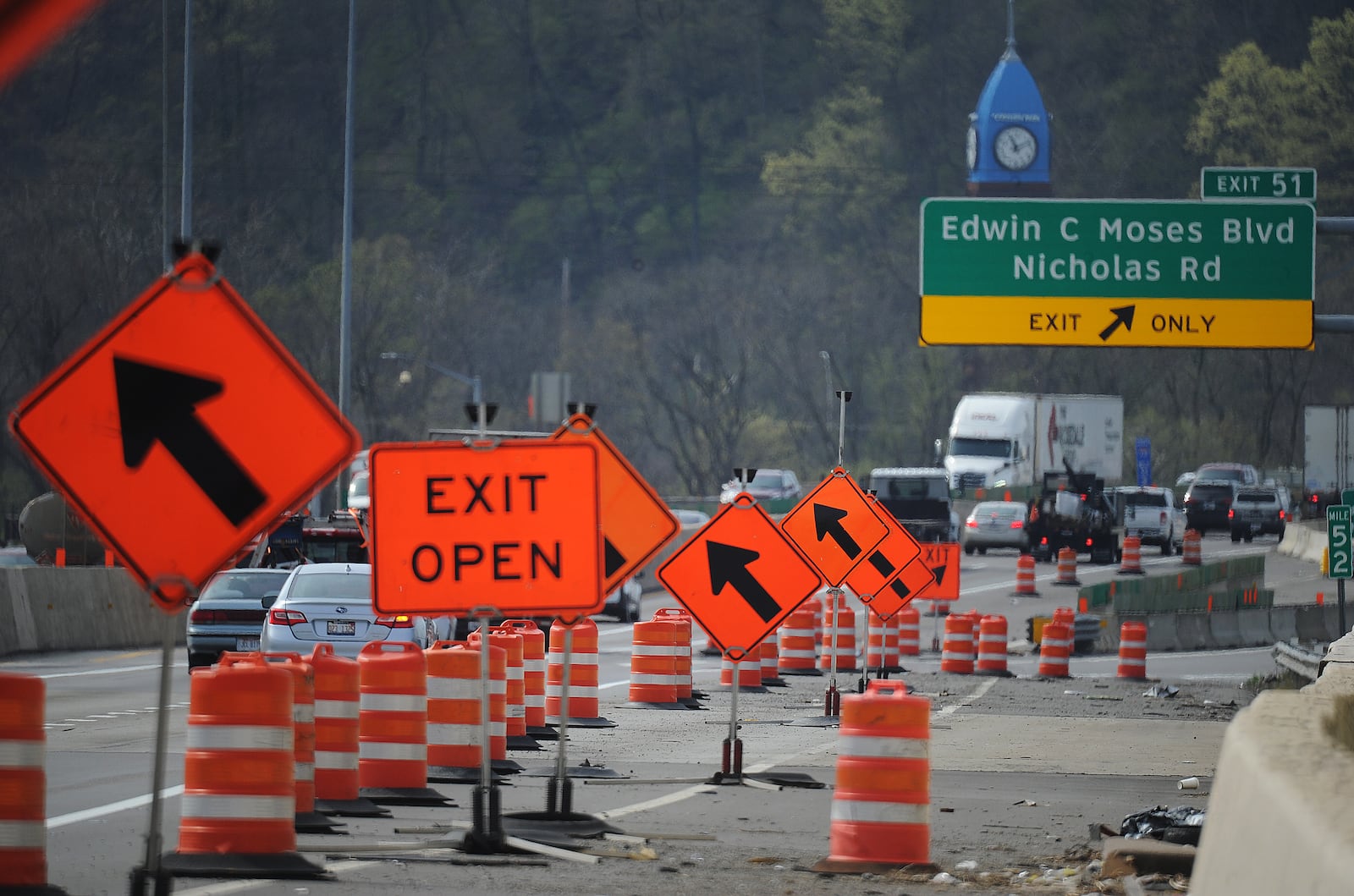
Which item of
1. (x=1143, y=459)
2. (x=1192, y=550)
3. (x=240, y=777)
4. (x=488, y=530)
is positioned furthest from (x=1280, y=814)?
(x=1143, y=459)

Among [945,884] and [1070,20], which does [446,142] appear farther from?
[945,884]

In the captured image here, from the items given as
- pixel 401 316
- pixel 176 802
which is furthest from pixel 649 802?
pixel 401 316

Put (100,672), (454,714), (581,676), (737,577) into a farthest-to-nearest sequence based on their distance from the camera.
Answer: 1. (100,672)
2. (581,676)
3. (737,577)
4. (454,714)

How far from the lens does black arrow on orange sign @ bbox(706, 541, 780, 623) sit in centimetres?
1518

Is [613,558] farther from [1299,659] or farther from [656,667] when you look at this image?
[1299,659]

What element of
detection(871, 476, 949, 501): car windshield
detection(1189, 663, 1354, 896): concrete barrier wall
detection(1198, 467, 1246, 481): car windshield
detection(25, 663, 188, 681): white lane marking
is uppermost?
detection(1198, 467, 1246, 481): car windshield

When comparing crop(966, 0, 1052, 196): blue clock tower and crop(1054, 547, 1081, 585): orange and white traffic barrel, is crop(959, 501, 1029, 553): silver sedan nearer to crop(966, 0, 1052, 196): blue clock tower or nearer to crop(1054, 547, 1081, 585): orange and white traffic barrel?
crop(1054, 547, 1081, 585): orange and white traffic barrel

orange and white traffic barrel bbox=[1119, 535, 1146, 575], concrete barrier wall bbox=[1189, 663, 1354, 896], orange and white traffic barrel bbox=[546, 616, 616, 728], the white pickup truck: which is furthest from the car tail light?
the white pickup truck

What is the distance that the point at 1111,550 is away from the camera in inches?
2375

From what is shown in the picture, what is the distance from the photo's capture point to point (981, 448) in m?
70.2

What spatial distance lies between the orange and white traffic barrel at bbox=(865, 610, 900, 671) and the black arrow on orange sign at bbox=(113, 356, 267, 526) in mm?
18005

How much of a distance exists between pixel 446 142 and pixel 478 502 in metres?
133

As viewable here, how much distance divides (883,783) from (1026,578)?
38163mm

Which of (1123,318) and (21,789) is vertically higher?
(1123,318)
